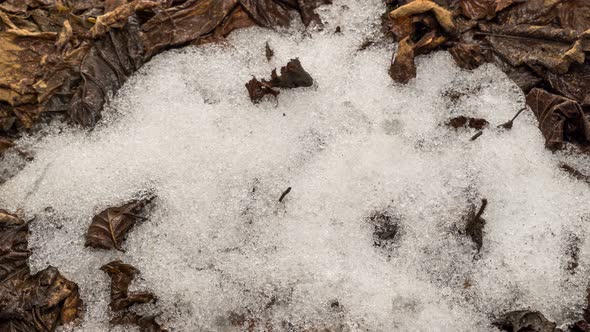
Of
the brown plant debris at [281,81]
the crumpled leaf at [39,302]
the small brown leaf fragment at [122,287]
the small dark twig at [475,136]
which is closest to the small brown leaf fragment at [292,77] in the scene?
the brown plant debris at [281,81]

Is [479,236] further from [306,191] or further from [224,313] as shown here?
[224,313]

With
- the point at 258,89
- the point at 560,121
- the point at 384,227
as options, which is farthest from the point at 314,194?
the point at 560,121

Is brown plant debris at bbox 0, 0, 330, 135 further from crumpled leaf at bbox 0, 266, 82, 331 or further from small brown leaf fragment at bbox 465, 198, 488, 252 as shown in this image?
small brown leaf fragment at bbox 465, 198, 488, 252

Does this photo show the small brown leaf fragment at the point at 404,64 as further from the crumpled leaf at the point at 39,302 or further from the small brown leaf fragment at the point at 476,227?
the crumpled leaf at the point at 39,302

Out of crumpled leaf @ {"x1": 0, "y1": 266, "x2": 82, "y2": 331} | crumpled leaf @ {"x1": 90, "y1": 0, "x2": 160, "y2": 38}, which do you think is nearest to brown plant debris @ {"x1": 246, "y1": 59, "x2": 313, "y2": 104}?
crumpled leaf @ {"x1": 90, "y1": 0, "x2": 160, "y2": 38}

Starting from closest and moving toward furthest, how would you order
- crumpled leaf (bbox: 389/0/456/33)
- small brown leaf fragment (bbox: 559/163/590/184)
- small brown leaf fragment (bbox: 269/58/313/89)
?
small brown leaf fragment (bbox: 559/163/590/184)
small brown leaf fragment (bbox: 269/58/313/89)
crumpled leaf (bbox: 389/0/456/33)

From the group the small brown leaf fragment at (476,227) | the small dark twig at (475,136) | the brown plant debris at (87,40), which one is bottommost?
the small brown leaf fragment at (476,227)
